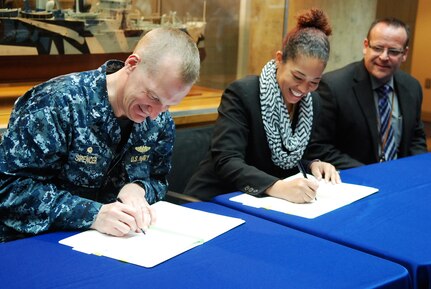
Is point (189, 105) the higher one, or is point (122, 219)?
point (122, 219)

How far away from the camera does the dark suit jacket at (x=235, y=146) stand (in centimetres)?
Answer: 254

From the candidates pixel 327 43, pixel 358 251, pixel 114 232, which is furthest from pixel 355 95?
pixel 114 232

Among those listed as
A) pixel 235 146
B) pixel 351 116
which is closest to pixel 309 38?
pixel 235 146

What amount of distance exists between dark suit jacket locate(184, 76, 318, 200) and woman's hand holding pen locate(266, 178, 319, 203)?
0.22 m

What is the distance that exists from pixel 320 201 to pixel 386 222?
0.30 metres

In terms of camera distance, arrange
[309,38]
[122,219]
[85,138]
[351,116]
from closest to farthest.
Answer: [122,219]
[85,138]
[309,38]
[351,116]

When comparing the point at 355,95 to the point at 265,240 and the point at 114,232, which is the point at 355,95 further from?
the point at 114,232

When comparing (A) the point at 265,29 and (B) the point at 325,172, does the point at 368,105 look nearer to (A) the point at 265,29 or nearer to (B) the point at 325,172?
(B) the point at 325,172

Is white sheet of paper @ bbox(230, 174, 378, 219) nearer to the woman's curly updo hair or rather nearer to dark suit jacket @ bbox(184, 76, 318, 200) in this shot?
dark suit jacket @ bbox(184, 76, 318, 200)

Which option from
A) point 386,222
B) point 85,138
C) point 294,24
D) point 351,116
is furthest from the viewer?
point 294,24

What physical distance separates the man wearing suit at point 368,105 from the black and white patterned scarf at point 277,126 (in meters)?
0.62

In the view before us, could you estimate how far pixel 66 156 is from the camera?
1.90 meters

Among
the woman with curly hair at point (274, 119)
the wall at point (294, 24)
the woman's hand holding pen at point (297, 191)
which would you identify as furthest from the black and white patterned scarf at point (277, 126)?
the wall at point (294, 24)

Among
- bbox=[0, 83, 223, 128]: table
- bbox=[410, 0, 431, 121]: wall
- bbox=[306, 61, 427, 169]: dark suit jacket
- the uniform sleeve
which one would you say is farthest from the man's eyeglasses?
bbox=[410, 0, 431, 121]: wall
